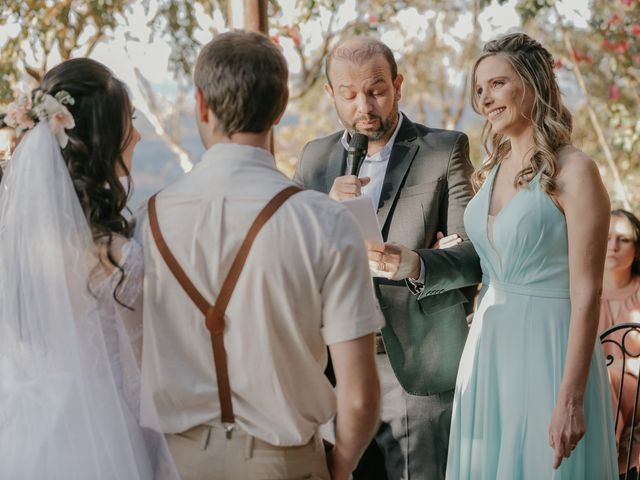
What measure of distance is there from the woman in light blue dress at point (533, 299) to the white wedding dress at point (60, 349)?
1151 mm

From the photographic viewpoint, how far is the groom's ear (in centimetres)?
187

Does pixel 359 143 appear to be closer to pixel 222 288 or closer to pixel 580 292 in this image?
pixel 580 292

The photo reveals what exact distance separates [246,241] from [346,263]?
21 centimetres

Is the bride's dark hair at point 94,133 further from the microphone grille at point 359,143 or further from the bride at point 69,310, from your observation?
the microphone grille at point 359,143

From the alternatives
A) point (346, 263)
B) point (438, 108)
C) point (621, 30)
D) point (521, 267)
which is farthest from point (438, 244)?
point (438, 108)

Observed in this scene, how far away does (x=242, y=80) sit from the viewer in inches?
71.4

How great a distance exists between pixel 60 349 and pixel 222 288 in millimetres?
471

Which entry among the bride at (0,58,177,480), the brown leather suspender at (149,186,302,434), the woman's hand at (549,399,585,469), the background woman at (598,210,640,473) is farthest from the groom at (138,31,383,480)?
the background woman at (598,210,640,473)

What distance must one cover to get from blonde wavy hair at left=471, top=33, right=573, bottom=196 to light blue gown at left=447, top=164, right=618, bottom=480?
0.05 meters

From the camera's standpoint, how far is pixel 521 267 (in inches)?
106

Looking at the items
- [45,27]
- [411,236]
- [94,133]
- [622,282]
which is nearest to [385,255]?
[411,236]

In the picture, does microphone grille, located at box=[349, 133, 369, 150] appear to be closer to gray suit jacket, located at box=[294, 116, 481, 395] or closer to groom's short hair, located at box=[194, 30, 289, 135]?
gray suit jacket, located at box=[294, 116, 481, 395]

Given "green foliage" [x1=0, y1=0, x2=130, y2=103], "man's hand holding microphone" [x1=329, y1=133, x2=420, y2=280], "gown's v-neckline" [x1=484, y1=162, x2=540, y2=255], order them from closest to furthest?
"gown's v-neckline" [x1=484, y1=162, x2=540, y2=255] < "man's hand holding microphone" [x1=329, y1=133, x2=420, y2=280] < "green foliage" [x1=0, y1=0, x2=130, y2=103]

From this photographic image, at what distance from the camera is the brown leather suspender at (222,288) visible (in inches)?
69.6
